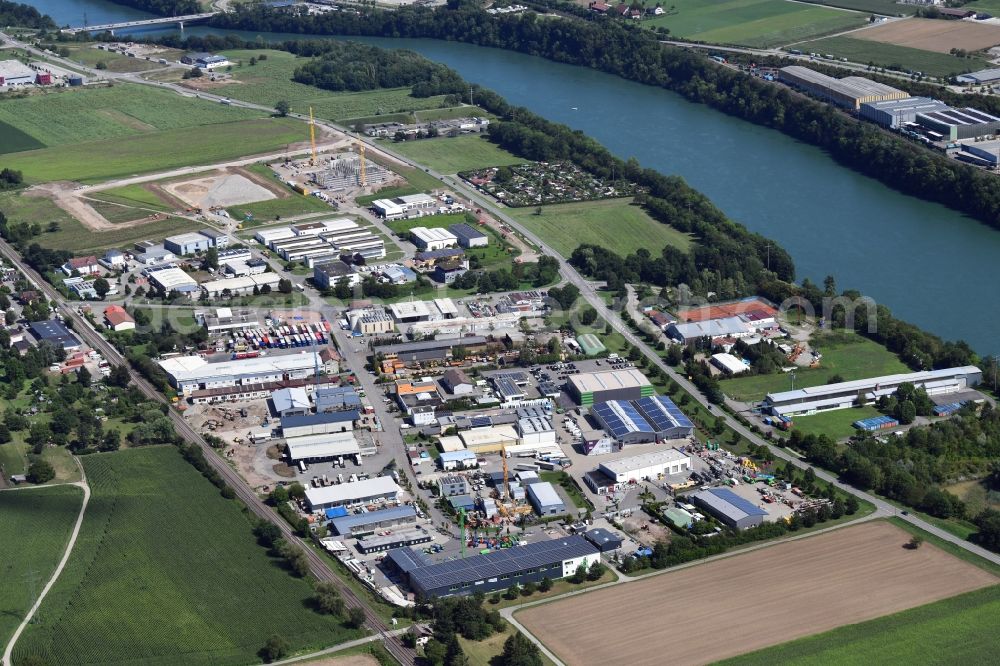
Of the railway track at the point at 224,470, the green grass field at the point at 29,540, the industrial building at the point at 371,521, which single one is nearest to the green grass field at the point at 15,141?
the railway track at the point at 224,470

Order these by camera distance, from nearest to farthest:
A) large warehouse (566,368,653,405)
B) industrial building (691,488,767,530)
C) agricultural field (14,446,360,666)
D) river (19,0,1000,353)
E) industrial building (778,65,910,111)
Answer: agricultural field (14,446,360,666) → industrial building (691,488,767,530) → large warehouse (566,368,653,405) → river (19,0,1000,353) → industrial building (778,65,910,111)

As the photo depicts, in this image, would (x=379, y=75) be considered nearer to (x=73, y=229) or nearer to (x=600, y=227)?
(x=600, y=227)

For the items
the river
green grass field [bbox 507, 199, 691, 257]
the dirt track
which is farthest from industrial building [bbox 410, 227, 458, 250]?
the dirt track

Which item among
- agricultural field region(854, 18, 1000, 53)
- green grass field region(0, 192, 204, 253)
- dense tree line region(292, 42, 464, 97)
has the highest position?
agricultural field region(854, 18, 1000, 53)

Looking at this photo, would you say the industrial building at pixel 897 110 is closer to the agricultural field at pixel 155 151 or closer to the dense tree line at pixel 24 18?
the agricultural field at pixel 155 151

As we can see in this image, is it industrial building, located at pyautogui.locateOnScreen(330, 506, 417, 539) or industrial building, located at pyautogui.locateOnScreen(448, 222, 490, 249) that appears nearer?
industrial building, located at pyautogui.locateOnScreen(330, 506, 417, 539)

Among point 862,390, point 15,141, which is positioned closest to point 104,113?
point 15,141

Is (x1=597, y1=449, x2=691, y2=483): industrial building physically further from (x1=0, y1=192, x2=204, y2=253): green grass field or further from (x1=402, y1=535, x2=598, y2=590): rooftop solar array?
(x1=0, y1=192, x2=204, y2=253): green grass field
